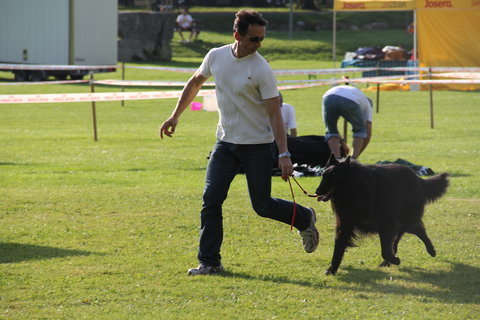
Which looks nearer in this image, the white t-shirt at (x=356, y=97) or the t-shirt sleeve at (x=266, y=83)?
the t-shirt sleeve at (x=266, y=83)

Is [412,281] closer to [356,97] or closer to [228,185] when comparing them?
[228,185]

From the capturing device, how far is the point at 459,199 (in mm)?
9219

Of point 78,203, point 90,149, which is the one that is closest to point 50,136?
point 90,149

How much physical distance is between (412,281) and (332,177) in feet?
2.94

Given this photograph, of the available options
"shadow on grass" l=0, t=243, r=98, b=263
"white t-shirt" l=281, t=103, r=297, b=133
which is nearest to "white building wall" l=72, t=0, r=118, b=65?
"white t-shirt" l=281, t=103, r=297, b=133

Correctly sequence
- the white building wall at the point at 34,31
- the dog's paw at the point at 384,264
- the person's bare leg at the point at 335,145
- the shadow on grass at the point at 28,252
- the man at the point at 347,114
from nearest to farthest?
the dog's paw at the point at 384,264, the shadow on grass at the point at 28,252, the person's bare leg at the point at 335,145, the man at the point at 347,114, the white building wall at the point at 34,31

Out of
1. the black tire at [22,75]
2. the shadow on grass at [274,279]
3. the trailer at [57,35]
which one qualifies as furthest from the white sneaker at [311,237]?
the black tire at [22,75]

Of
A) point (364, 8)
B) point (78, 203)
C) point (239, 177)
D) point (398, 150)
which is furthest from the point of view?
point (364, 8)

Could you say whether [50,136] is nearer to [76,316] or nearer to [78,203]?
[78,203]

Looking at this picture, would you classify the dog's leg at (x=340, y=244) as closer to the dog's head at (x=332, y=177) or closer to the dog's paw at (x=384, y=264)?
the dog's head at (x=332, y=177)

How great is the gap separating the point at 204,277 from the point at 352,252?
1.41 m

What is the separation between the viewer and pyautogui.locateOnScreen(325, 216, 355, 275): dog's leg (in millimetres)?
6082

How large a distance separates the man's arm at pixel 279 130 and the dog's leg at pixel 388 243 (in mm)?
844

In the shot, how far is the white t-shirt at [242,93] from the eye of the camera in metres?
5.77
